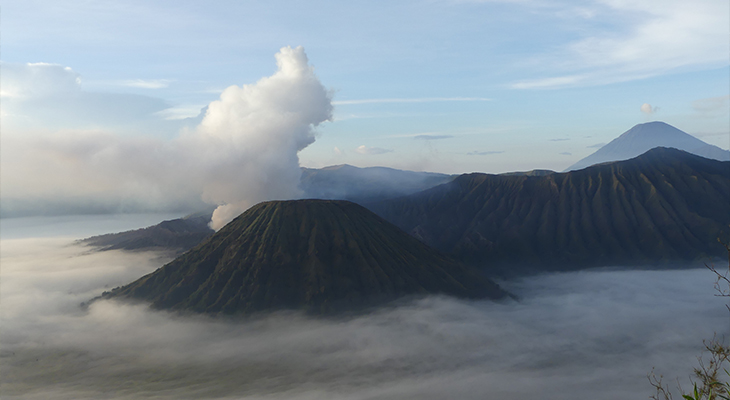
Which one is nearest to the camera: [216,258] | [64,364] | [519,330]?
[64,364]

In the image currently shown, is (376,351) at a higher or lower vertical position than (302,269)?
lower

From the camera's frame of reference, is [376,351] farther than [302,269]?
No

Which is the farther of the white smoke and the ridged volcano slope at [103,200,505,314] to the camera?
the ridged volcano slope at [103,200,505,314]

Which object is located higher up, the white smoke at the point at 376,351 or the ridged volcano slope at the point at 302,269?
the ridged volcano slope at the point at 302,269

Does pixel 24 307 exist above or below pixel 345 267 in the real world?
below

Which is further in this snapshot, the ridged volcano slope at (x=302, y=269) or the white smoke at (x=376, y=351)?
the ridged volcano slope at (x=302, y=269)

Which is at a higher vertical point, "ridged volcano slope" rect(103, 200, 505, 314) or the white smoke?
"ridged volcano slope" rect(103, 200, 505, 314)

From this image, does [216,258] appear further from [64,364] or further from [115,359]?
[64,364]

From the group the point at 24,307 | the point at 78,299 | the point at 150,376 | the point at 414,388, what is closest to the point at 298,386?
the point at 414,388
